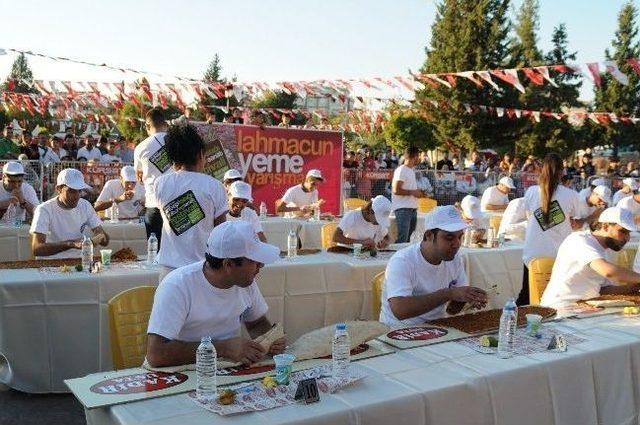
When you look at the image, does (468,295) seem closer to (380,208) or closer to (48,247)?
(380,208)

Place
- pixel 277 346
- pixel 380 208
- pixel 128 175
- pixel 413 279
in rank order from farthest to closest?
1. pixel 128 175
2. pixel 380 208
3. pixel 413 279
4. pixel 277 346

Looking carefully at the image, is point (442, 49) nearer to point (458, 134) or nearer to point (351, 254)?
point (458, 134)

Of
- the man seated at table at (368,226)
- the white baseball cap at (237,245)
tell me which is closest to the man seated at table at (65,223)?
the man seated at table at (368,226)

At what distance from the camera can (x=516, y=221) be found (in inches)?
312

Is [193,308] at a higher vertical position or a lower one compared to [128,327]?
higher

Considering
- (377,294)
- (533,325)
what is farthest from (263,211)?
(533,325)

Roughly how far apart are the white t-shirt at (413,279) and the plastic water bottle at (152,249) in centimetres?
233

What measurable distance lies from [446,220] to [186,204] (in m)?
1.90

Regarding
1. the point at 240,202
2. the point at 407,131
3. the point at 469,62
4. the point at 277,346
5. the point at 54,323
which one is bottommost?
the point at 54,323

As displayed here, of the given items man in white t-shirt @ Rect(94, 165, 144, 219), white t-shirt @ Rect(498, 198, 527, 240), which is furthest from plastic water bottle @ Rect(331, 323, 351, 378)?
man in white t-shirt @ Rect(94, 165, 144, 219)

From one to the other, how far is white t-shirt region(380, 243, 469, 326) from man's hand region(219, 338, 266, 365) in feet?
3.67

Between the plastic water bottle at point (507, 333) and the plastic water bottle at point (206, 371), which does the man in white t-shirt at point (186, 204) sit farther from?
the plastic water bottle at point (507, 333)

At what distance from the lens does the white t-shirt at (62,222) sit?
19.7ft

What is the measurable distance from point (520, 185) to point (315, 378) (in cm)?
1539
